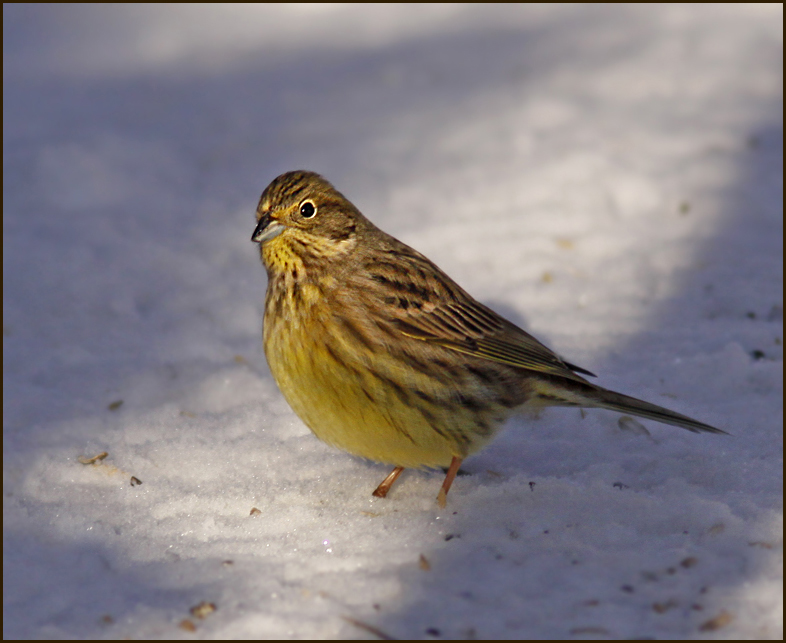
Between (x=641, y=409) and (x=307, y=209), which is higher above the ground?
(x=307, y=209)

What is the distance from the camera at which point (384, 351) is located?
417cm

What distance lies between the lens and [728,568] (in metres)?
3.53

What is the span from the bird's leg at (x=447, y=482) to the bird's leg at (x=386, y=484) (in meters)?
0.25

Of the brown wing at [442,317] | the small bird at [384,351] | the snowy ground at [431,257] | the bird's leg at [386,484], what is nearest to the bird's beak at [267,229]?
the small bird at [384,351]

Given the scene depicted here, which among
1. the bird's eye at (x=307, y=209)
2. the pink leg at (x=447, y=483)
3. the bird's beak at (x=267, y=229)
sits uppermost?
the bird's eye at (x=307, y=209)

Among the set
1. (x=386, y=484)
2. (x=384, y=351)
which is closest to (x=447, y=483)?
(x=386, y=484)

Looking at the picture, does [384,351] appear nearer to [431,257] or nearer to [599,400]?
[599,400]

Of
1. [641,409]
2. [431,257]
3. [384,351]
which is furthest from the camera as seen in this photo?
[431,257]

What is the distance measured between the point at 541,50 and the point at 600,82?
989 mm

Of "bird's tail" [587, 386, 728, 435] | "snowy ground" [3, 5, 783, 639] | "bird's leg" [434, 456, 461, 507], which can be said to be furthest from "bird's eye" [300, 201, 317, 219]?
"bird's tail" [587, 386, 728, 435]

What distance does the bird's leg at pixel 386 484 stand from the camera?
443 centimetres

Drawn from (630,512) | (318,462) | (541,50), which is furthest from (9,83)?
(630,512)

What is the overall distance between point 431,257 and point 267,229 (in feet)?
8.51

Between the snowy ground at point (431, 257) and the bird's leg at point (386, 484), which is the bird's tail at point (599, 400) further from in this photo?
the bird's leg at point (386, 484)
